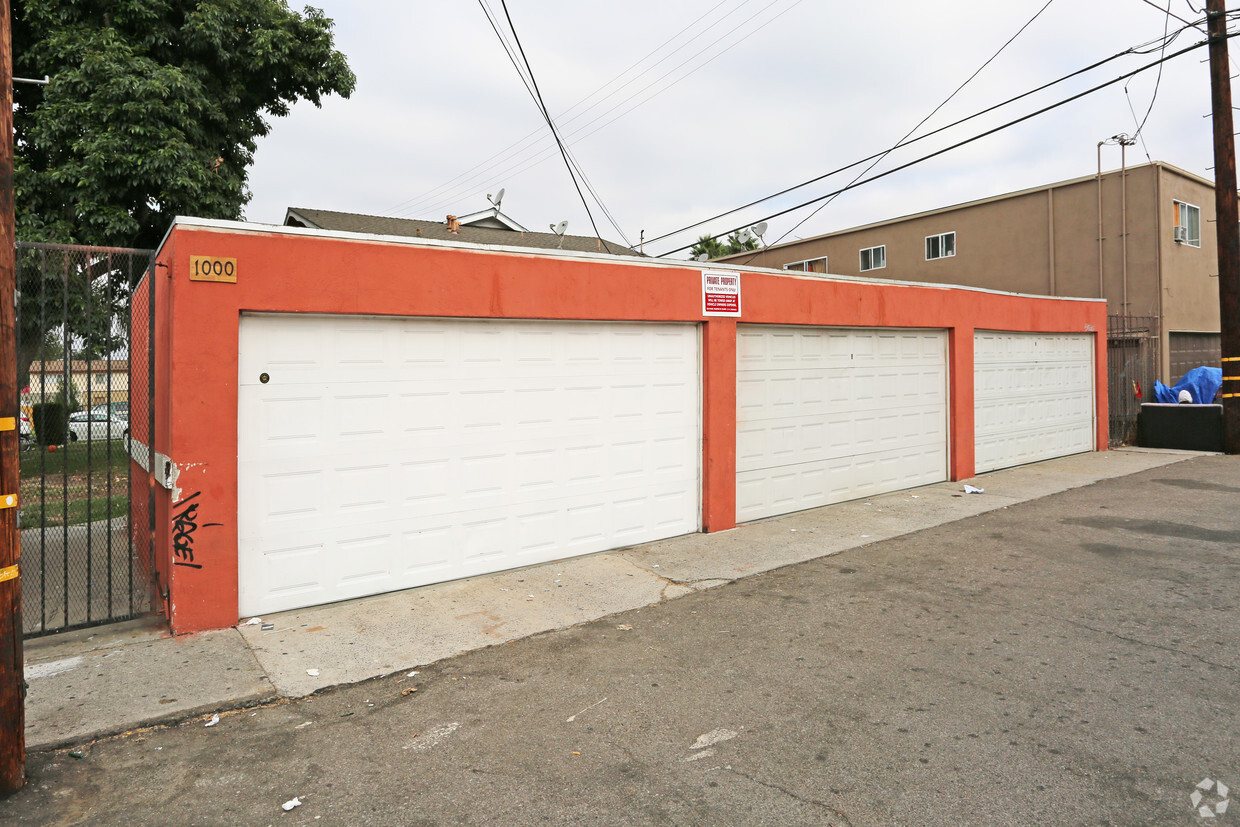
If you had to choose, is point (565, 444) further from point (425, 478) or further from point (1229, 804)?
point (1229, 804)

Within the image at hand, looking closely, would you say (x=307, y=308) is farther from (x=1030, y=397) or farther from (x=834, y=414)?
(x=1030, y=397)

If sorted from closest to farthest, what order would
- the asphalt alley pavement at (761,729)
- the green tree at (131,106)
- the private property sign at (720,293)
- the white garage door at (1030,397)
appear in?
1. the asphalt alley pavement at (761,729)
2. the private property sign at (720,293)
3. the green tree at (131,106)
4. the white garage door at (1030,397)

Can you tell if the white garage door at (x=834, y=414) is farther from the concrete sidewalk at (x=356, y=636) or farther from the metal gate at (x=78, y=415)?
the metal gate at (x=78, y=415)

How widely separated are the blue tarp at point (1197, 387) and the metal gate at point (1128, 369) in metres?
0.31

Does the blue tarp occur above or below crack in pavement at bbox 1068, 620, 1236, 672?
above

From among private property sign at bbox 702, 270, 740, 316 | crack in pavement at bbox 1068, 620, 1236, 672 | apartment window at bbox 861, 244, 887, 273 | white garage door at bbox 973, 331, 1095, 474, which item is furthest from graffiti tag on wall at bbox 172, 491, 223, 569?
apartment window at bbox 861, 244, 887, 273

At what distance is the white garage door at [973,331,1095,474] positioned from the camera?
1225 cm

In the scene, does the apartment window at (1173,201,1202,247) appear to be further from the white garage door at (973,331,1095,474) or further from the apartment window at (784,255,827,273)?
the apartment window at (784,255,827,273)

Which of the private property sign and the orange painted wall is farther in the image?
the private property sign

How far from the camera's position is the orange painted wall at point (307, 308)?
537 centimetres

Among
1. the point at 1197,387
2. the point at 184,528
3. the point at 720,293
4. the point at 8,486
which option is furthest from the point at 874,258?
the point at 8,486

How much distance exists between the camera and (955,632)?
17.2 ft

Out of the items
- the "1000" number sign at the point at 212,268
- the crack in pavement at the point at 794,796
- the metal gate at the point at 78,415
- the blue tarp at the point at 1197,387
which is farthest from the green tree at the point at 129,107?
the blue tarp at the point at 1197,387

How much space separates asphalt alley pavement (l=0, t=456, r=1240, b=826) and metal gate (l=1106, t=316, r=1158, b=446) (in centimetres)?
1162
